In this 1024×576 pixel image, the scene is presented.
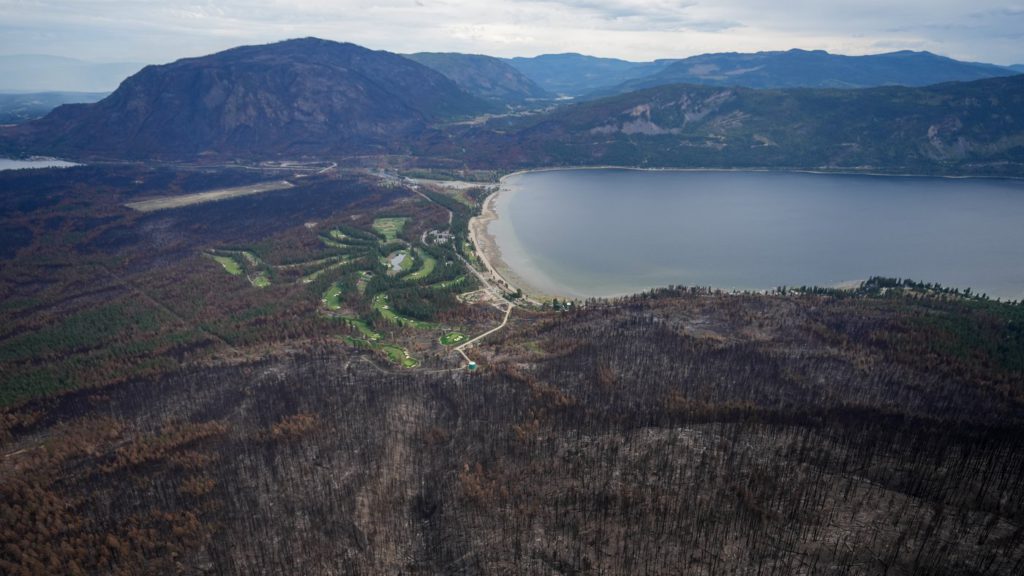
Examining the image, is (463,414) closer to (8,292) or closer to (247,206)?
(8,292)

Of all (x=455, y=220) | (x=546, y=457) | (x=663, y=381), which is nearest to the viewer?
(x=546, y=457)

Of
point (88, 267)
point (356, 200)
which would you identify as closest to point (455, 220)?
point (356, 200)

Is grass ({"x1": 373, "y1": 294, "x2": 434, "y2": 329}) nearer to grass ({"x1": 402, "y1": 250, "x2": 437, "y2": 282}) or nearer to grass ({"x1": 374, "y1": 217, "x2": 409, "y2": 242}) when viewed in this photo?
grass ({"x1": 402, "y1": 250, "x2": 437, "y2": 282})

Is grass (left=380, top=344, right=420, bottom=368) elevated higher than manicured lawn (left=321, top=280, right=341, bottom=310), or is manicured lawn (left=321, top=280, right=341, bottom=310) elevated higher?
manicured lawn (left=321, top=280, right=341, bottom=310)

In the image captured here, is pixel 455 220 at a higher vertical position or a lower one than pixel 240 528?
higher

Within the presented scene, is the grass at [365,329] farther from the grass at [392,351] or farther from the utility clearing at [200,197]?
the utility clearing at [200,197]

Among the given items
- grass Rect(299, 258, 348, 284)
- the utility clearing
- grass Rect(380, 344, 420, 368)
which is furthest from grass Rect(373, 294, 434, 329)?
the utility clearing

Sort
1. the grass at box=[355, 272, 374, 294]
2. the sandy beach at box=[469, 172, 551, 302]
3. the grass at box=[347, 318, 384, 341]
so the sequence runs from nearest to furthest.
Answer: the grass at box=[347, 318, 384, 341] < the grass at box=[355, 272, 374, 294] < the sandy beach at box=[469, 172, 551, 302]
